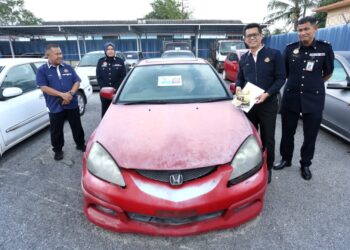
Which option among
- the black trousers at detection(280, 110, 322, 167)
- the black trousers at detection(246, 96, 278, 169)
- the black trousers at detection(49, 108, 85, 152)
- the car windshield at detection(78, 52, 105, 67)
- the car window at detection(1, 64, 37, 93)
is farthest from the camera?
the car windshield at detection(78, 52, 105, 67)

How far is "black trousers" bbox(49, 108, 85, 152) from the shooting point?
3549mm

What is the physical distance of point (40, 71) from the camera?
3.35 m

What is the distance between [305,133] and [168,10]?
37993 mm

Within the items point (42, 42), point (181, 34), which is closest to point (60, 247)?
point (181, 34)

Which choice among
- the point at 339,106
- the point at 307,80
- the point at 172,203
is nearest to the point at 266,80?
the point at 307,80

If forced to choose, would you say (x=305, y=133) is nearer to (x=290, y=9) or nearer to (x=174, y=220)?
(x=174, y=220)

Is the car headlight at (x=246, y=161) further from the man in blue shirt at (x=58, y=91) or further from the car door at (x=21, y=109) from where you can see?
the car door at (x=21, y=109)

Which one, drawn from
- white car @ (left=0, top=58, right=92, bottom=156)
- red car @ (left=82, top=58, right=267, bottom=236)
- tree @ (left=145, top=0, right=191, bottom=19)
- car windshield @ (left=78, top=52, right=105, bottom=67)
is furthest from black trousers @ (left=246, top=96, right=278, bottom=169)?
tree @ (left=145, top=0, right=191, bottom=19)

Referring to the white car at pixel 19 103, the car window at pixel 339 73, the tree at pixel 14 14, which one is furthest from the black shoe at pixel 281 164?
the tree at pixel 14 14

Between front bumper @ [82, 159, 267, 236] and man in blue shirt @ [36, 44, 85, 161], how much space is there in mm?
1894

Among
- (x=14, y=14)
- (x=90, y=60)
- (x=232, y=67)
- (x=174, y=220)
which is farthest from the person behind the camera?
(x=14, y=14)

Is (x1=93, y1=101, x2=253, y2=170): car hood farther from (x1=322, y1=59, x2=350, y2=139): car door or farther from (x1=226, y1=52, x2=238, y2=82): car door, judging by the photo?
(x1=226, y1=52, x2=238, y2=82): car door

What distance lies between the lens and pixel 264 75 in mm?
2588

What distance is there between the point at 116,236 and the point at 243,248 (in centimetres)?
103
